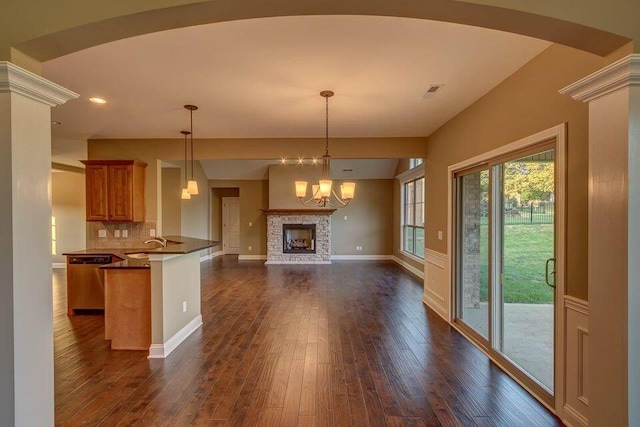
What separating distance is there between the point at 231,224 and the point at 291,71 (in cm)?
889

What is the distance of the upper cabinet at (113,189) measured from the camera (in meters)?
4.86

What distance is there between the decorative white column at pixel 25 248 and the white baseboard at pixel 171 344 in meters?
1.83

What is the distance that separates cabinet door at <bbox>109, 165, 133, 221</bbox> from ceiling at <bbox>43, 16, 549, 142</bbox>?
82 cm

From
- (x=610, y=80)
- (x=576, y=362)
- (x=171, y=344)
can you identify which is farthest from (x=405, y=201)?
(x=610, y=80)

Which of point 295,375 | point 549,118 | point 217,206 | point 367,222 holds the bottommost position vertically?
point 295,375

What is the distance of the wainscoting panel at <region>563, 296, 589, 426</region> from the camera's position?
208cm

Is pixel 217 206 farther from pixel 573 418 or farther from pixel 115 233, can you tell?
pixel 573 418

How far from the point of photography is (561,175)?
225 centimetres

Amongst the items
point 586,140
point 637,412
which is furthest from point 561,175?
point 637,412

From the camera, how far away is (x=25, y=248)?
1307mm

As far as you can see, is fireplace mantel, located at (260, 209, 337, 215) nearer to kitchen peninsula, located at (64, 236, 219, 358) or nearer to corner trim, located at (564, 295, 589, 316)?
kitchen peninsula, located at (64, 236, 219, 358)

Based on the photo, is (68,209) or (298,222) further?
(298,222)

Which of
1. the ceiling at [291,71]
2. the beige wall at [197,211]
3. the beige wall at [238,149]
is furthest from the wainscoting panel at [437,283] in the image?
the beige wall at [197,211]

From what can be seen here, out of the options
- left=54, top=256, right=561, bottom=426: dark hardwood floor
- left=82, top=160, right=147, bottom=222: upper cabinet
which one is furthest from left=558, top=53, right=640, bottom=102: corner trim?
left=82, top=160, right=147, bottom=222: upper cabinet
